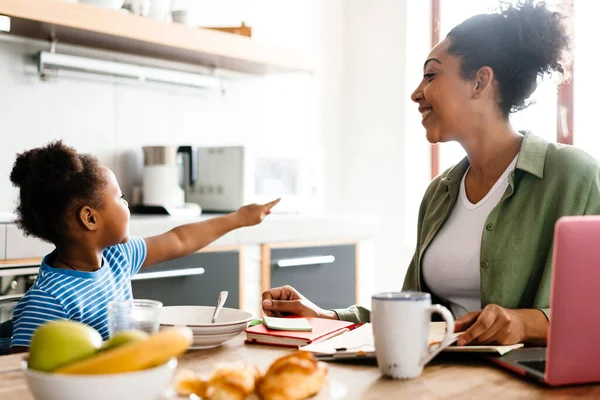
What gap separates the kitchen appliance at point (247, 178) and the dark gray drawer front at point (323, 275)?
0.33 meters

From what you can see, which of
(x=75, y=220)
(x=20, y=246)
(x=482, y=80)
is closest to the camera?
(x=75, y=220)

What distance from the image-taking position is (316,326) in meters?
1.20

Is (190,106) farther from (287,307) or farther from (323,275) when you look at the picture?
(287,307)

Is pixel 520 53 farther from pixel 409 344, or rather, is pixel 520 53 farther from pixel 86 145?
pixel 86 145

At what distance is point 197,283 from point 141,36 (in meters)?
1.04

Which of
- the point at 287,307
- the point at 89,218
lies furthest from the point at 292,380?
the point at 89,218

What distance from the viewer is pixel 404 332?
873 mm

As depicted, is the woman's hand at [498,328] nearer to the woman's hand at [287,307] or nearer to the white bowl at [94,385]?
the woman's hand at [287,307]

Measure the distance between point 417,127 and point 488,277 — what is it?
2.62 m

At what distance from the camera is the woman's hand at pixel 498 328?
1.05m

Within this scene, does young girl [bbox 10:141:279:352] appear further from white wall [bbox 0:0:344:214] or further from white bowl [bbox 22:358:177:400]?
white wall [bbox 0:0:344:214]

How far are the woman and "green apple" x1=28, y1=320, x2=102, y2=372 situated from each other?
658 millimetres

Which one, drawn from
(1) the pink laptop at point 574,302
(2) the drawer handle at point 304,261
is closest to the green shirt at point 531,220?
(1) the pink laptop at point 574,302

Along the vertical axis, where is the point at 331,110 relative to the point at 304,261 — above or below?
above
